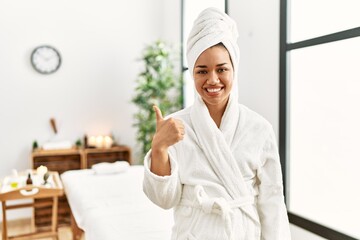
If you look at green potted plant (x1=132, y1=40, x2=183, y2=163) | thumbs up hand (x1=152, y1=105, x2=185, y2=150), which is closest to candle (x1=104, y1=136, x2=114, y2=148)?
green potted plant (x1=132, y1=40, x2=183, y2=163)

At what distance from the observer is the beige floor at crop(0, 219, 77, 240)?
347 cm

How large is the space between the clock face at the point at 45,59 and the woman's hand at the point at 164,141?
3355 millimetres

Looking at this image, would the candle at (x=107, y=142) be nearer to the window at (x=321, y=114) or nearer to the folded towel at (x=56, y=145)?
the folded towel at (x=56, y=145)

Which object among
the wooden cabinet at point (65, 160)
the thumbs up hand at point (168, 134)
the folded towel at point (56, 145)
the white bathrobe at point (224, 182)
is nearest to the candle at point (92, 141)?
the wooden cabinet at point (65, 160)

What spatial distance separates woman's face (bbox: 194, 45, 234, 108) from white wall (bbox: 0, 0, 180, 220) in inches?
130

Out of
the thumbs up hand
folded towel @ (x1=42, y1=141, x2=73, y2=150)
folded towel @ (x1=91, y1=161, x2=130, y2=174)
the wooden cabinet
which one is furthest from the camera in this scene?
folded towel @ (x1=42, y1=141, x2=73, y2=150)

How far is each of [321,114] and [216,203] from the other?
1510 millimetres

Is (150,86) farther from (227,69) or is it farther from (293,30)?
(227,69)

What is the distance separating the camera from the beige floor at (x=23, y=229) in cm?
347

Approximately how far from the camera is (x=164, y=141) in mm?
964

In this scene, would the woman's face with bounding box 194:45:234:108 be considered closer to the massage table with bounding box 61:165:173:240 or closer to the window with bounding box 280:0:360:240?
the massage table with bounding box 61:165:173:240

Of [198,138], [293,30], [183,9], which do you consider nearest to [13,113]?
[183,9]

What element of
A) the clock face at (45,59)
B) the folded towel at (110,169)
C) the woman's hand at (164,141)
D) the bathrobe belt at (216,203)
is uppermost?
the clock face at (45,59)

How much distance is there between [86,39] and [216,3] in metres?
1.61
